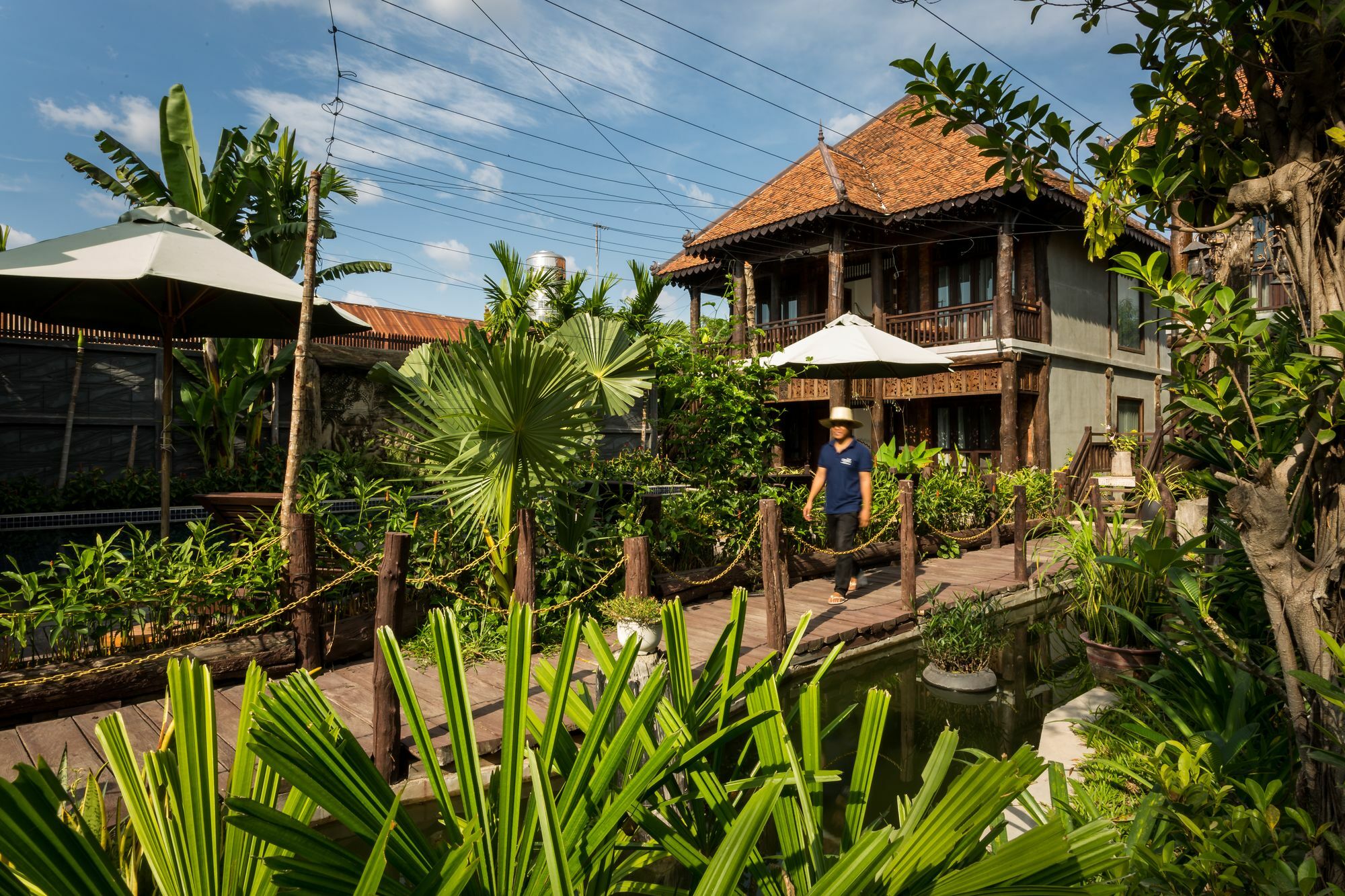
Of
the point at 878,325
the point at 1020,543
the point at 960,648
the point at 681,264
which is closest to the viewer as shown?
the point at 960,648

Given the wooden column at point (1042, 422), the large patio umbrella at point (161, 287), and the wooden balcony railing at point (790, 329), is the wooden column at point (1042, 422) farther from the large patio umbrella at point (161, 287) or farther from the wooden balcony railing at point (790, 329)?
the large patio umbrella at point (161, 287)

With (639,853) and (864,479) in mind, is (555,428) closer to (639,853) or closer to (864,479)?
(864,479)

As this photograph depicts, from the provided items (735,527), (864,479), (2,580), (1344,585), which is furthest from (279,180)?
(1344,585)

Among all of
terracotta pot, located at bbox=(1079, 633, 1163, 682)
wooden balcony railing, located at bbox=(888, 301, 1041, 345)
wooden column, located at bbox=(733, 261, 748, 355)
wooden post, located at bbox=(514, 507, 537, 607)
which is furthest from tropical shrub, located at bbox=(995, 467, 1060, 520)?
wooden post, located at bbox=(514, 507, 537, 607)

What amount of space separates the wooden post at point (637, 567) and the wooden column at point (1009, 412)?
11914 mm

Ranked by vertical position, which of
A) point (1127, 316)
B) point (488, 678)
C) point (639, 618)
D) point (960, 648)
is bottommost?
point (960, 648)

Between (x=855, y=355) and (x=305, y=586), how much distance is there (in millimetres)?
6608

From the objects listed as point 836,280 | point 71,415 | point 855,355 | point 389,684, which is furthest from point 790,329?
point 389,684

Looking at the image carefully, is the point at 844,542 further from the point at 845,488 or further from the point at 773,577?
the point at 773,577

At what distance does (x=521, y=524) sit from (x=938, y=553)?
700 cm

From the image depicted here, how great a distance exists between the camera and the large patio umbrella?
5.49 m

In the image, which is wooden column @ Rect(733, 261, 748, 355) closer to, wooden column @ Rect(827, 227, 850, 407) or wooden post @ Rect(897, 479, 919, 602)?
wooden post @ Rect(897, 479, 919, 602)

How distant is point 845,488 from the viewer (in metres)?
7.60

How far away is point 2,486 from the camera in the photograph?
865 cm
